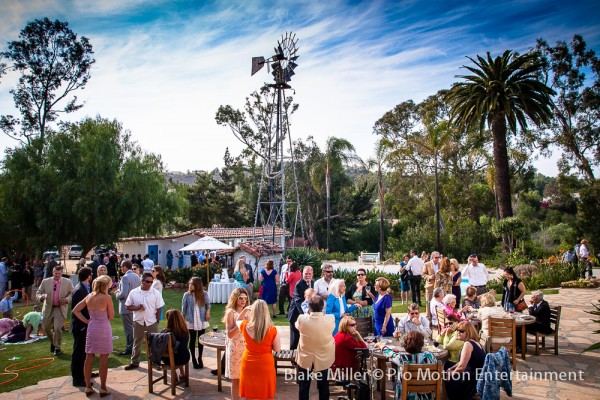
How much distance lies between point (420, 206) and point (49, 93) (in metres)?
29.3

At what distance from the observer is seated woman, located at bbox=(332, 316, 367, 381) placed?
5887mm

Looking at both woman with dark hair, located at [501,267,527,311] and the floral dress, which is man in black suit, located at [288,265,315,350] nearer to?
the floral dress

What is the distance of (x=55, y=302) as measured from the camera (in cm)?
816

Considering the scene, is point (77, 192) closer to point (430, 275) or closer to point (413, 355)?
point (430, 275)

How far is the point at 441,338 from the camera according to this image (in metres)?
6.64

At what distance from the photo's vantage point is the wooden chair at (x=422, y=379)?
4.93 m

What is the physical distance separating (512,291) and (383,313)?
11.1 feet

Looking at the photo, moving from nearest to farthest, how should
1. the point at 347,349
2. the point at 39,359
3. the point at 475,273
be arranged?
the point at 347,349, the point at 39,359, the point at 475,273

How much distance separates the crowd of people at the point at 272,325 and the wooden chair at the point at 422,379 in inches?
10.8

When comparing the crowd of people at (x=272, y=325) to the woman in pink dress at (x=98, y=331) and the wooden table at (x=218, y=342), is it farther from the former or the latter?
the wooden table at (x=218, y=342)

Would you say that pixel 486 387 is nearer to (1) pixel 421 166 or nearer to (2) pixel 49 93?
(2) pixel 49 93

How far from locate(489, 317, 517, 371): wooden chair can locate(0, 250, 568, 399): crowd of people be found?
0.44ft

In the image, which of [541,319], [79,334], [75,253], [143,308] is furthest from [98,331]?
[75,253]

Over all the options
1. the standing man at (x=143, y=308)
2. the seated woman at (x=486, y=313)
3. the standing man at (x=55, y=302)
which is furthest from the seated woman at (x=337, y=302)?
the standing man at (x=55, y=302)
